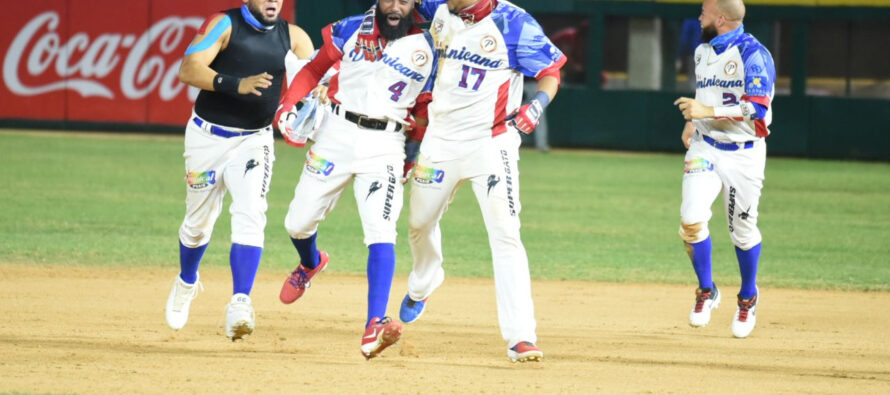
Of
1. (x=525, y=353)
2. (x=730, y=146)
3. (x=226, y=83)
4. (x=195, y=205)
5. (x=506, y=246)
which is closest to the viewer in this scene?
(x=525, y=353)

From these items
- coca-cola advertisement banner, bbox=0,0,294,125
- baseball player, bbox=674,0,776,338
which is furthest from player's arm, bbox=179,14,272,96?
coca-cola advertisement banner, bbox=0,0,294,125

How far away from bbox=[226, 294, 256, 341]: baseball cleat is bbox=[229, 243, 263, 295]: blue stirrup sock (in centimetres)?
10

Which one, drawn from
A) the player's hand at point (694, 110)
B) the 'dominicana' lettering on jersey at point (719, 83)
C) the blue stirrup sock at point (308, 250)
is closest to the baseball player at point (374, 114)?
the blue stirrup sock at point (308, 250)

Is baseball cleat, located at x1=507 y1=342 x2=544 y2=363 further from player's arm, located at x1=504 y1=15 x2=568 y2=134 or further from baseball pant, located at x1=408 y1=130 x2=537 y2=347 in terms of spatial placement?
player's arm, located at x1=504 y1=15 x2=568 y2=134

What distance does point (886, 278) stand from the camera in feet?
37.1

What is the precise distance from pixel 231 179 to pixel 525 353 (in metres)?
2.10

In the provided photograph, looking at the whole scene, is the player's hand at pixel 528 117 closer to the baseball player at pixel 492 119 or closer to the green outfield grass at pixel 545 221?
the baseball player at pixel 492 119

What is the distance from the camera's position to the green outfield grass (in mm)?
11586

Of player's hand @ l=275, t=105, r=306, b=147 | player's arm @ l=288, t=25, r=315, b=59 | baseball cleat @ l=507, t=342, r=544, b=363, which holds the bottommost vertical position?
baseball cleat @ l=507, t=342, r=544, b=363

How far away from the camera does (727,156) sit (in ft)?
28.4

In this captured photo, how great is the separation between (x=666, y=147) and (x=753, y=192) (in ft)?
50.1

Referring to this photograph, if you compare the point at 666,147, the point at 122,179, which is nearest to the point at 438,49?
the point at 122,179

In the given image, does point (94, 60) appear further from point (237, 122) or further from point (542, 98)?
point (542, 98)

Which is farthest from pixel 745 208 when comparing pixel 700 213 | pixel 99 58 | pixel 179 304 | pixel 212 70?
pixel 99 58
